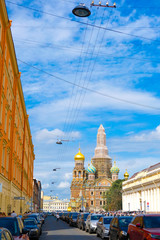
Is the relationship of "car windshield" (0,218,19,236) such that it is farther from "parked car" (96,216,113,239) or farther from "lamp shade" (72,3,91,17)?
"parked car" (96,216,113,239)

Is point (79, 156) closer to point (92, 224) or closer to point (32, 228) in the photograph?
point (92, 224)

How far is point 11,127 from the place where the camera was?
3375 centimetres

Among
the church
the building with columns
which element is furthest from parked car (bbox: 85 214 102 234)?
the church

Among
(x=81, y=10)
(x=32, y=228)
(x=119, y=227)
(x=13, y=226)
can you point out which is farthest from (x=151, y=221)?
(x=32, y=228)

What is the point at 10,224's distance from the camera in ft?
39.7

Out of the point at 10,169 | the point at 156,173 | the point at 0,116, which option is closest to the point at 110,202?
the point at 156,173

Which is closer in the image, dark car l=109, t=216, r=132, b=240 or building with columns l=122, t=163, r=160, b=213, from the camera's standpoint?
dark car l=109, t=216, r=132, b=240

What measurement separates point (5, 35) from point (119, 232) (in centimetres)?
1656

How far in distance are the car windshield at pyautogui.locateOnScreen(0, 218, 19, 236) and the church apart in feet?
465

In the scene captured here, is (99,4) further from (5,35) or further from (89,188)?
(89,188)

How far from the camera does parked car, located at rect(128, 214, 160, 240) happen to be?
11868 millimetres

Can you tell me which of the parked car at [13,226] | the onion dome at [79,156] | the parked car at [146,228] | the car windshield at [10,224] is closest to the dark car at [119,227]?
the parked car at [146,228]

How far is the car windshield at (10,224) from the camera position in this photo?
39.2ft

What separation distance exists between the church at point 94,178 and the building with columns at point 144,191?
Result: 193 ft
